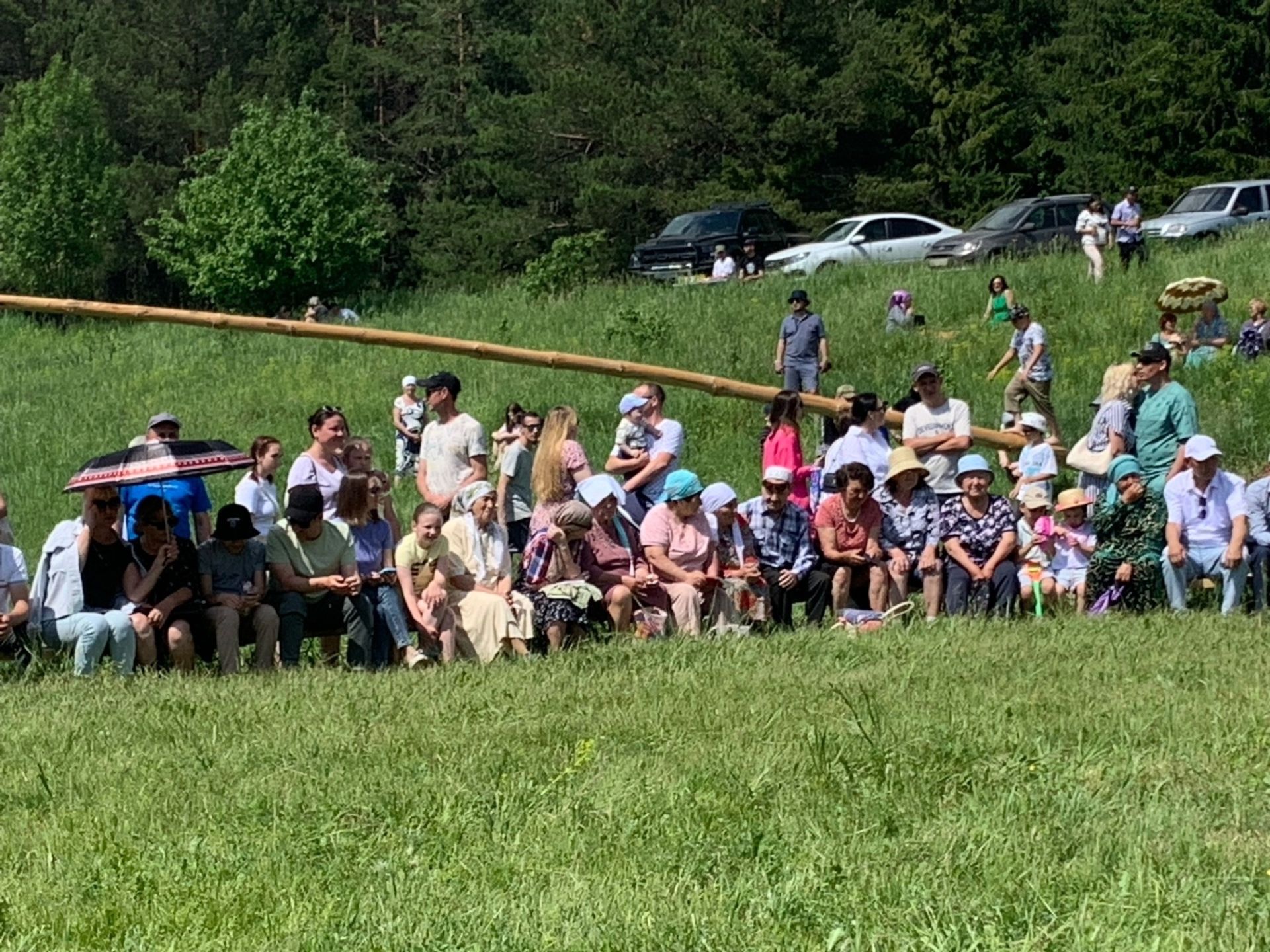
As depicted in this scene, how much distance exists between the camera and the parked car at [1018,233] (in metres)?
31.5

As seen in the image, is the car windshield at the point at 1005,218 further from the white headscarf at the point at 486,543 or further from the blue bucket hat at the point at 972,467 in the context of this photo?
the white headscarf at the point at 486,543

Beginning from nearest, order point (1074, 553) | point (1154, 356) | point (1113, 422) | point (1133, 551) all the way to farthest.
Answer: point (1133, 551) < point (1074, 553) < point (1154, 356) < point (1113, 422)

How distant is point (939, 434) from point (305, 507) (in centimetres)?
491

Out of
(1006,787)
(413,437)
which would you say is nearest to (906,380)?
(413,437)

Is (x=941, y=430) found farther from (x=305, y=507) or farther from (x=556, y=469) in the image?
(x=305, y=507)

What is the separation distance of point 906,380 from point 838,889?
1679cm

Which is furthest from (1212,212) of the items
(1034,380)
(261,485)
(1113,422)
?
(261,485)

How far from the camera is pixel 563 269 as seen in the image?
36.9 metres

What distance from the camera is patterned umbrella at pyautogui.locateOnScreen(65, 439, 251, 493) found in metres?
10.7

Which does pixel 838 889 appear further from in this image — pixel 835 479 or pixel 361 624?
pixel 835 479

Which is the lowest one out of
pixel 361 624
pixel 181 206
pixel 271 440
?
pixel 361 624

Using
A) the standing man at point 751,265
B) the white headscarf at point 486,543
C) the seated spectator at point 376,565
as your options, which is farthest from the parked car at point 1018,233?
the seated spectator at point 376,565

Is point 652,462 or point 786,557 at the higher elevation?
point 652,462

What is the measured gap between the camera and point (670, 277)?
35.3 metres
